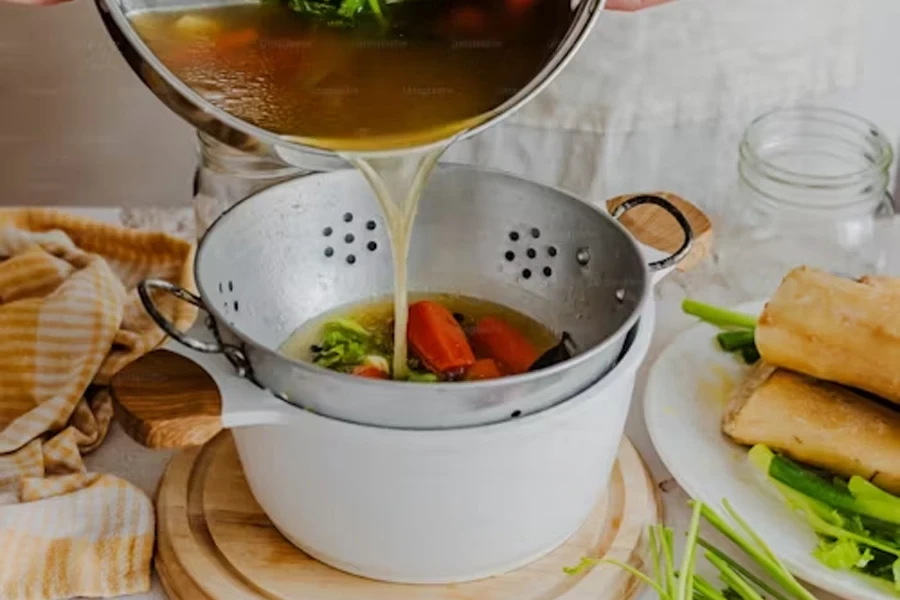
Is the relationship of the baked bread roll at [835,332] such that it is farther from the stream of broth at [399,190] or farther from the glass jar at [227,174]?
the glass jar at [227,174]

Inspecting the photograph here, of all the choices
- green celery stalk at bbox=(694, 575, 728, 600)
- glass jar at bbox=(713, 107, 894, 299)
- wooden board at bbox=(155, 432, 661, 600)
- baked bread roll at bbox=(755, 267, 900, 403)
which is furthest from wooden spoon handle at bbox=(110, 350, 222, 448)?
glass jar at bbox=(713, 107, 894, 299)

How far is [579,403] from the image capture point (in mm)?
909

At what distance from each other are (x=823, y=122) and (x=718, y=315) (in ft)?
1.18

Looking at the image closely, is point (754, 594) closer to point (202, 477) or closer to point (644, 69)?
point (202, 477)

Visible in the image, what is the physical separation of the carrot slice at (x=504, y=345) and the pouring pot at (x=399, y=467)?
0.18 meters

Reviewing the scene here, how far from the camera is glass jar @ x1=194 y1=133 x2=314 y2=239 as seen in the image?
1.30 metres

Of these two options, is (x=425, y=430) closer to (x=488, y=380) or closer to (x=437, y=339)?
(x=488, y=380)

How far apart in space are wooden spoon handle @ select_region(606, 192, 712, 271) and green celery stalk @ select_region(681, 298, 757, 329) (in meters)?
0.10

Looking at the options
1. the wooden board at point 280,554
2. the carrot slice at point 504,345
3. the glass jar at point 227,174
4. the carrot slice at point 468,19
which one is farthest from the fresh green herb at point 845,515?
the glass jar at point 227,174

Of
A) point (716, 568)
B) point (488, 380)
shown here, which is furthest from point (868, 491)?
point (488, 380)

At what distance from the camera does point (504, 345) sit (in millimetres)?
1173

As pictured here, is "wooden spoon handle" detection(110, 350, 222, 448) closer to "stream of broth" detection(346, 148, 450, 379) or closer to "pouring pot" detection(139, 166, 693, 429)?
"pouring pot" detection(139, 166, 693, 429)

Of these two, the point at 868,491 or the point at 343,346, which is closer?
the point at 868,491

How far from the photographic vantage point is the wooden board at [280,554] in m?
0.97
